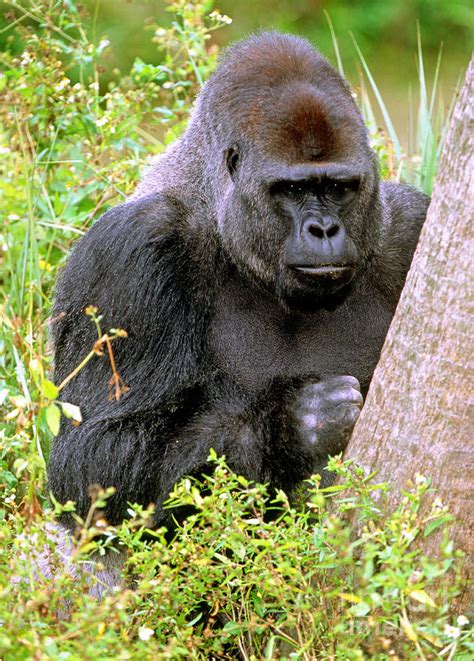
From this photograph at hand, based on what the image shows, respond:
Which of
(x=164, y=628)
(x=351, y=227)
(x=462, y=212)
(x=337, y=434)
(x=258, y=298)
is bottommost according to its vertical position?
(x=164, y=628)

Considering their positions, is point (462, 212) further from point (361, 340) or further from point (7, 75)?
point (7, 75)

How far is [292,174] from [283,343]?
1.78 ft

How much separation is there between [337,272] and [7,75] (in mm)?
2161

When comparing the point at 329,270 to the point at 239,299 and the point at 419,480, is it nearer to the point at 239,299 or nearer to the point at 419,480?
the point at 239,299

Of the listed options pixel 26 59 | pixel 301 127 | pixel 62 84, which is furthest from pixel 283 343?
pixel 26 59

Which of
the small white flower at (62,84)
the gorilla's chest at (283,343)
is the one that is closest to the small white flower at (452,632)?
the gorilla's chest at (283,343)

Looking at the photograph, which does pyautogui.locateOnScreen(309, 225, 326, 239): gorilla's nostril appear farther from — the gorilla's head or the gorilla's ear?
the gorilla's ear

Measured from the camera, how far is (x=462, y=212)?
2.45 m

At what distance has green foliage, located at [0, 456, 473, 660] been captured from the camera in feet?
6.97

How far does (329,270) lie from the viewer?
3.10 m

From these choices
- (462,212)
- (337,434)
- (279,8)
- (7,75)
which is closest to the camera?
(462,212)

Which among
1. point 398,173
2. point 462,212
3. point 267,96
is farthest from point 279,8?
point 462,212

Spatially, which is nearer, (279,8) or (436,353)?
(436,353)

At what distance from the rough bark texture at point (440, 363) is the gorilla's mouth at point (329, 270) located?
51 cm
